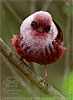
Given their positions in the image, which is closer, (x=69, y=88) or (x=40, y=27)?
(x=69, y=88)

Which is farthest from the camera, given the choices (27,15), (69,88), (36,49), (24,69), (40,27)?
(27,15)

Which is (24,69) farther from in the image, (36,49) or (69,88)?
(69,88)

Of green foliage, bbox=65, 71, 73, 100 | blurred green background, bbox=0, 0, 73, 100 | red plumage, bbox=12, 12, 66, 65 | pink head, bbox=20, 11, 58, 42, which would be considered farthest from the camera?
blurred green background, bbox=0, 0, 73, 100

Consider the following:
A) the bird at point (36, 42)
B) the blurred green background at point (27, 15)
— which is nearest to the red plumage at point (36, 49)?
the bird at point (36, 42)

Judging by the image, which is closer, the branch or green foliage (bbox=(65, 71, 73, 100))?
green foliage (bbox=(65, 71, 73, 100))

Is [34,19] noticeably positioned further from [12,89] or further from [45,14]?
[12,89]

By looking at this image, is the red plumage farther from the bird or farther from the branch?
the branch

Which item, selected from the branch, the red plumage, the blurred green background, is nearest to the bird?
the red plumage

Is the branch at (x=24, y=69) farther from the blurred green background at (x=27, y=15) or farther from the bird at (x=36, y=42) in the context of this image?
the blurred green background at (x=27, y=15)

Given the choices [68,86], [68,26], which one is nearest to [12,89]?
[68,86]

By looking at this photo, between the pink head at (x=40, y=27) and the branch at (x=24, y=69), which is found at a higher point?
the pink head at (x=40, y=27)

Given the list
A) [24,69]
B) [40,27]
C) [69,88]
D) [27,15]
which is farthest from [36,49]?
[27,15]
